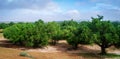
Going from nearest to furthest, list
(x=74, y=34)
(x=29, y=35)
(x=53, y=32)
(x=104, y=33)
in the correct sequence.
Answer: (x=104, y=33) < (x=74, y=34) < (x=29, y=35) < (x=53, y=32)

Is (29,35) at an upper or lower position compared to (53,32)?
lower

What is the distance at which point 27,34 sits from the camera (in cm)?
5841

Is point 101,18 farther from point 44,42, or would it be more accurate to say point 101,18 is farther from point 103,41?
point 44,42

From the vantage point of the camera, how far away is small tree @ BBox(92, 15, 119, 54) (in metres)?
47.8

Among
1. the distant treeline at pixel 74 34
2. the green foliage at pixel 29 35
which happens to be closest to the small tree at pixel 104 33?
the distant treeline at pixel 74 34

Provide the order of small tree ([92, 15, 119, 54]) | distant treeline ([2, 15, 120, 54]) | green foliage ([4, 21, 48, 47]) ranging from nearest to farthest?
small tree ([92, 15, 119, 54]) < distant treeline ([2, 15, 120, 54]) < green foliage ([4, 21, 48, 47])

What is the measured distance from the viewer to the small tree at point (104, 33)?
47.8 metres

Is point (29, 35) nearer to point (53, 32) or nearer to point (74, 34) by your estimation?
point (53, 32)

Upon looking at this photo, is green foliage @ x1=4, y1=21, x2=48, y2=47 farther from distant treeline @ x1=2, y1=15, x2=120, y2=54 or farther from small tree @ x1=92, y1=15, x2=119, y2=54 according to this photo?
small tree @ x1=92, y1=15, x2=119, y2=54

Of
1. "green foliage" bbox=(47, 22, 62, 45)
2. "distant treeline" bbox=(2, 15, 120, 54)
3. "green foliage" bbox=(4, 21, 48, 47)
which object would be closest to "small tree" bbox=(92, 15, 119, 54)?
"distant treeline" bbox=(2, 15, 120, 54)

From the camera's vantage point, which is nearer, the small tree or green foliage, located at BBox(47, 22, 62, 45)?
the small tree

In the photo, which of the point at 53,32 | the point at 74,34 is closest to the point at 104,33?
the point at 74,34

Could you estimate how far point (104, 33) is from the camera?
4888 centimetres

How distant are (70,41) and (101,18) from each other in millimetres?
9741
